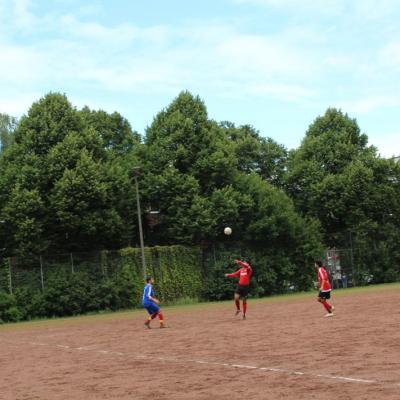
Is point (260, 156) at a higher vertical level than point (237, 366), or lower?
higher

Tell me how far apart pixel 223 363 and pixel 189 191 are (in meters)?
32.9

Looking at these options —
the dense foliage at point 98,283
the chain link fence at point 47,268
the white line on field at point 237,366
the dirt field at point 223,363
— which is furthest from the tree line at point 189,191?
the white line on field at point 237,366

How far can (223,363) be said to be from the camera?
13.2m

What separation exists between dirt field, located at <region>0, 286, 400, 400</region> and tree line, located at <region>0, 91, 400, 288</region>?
19.9 meters

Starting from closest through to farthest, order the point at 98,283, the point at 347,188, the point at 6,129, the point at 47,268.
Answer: the point at 47,268 < the point at 98,283 < the point at 347,188 < the point at 6,129

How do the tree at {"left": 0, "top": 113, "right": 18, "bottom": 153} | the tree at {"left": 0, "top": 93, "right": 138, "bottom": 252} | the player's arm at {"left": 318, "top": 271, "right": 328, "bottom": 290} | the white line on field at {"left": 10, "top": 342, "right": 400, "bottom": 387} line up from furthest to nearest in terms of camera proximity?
1. the tree at {"left": 0, "top": 113, "right": 18, "bottom": 153}
2. the tree at {"left": 0, "top": 93, "right": 138, "bottom": 252}
3. the player's arm at {"left": 318, "top": 271, "right": 328, "bottom": 290}
4. the white line on field at {"left": 10, "top": 342, "right": 400, "bottom": 387}

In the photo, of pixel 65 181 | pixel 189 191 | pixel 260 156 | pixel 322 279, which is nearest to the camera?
pixel 322 279

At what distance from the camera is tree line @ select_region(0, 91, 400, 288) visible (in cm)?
4141

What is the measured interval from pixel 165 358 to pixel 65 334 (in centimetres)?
1143

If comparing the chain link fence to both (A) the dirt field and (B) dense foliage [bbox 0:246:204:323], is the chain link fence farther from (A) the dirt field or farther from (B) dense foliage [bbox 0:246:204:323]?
(A) the dirt field

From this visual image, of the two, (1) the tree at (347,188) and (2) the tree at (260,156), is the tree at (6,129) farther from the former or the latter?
(1) the tree at (347,188)

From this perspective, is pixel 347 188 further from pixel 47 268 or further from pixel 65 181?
pixel 47 268

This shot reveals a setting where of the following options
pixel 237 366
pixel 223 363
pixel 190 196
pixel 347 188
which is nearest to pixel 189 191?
pixel 190 196

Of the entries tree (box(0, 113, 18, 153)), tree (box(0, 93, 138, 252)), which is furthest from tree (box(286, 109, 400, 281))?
tree (box(0, 113, 18, 153))
